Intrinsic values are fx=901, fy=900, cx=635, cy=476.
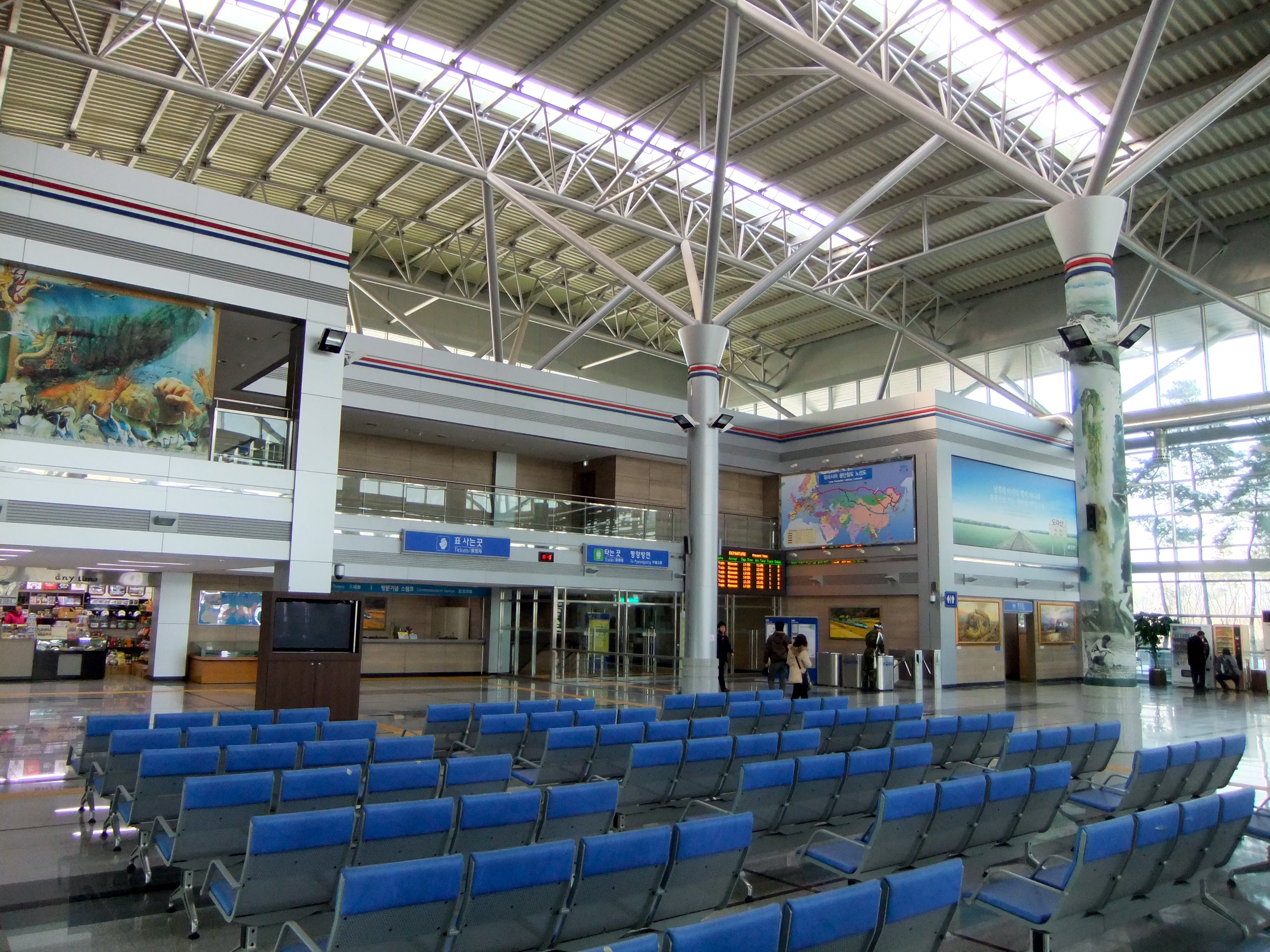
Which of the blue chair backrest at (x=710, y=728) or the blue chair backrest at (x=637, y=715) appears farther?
the blue chair backrest at (x=637, y=715)

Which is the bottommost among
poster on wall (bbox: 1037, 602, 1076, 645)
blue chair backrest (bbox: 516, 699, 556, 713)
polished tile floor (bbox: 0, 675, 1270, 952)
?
polished tile floor (bbox: 0, 675, 1270, 952)

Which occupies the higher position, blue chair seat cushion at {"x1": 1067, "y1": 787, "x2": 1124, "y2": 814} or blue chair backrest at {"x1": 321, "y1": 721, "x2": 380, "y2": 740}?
blue chair backrest at {"x1": 321, "y1": 721, "x2": 380, "y2": 740}

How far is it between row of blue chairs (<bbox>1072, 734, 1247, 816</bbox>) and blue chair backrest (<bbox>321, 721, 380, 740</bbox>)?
20.9 ft

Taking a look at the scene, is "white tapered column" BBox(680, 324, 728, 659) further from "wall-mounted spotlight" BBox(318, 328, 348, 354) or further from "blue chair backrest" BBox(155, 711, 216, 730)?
"blue chair backrest" BBox(155, 711, 216, 730)

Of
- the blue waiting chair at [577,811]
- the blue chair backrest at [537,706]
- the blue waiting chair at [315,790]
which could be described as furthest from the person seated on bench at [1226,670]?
the blue waiting chair at [315,790]

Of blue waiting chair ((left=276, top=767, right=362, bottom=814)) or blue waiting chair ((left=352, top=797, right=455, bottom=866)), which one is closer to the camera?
blue waiting chair ((left=352, top=797, right=455, bottom=866))

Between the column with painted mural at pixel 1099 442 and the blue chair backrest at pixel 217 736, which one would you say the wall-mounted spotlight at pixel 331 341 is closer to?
the blue chair backrest at pixel 217 736

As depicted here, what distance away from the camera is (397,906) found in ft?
12.3

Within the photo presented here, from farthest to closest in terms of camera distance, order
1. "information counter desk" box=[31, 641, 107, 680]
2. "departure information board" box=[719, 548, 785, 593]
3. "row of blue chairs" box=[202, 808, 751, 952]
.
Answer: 1. "departure information board" box=[719, 548, 785, 593]
2. "information counter desk" box=[31, 641, 107, 680]
3. "row of blue chairs" box=[202, 808, 751, 952]

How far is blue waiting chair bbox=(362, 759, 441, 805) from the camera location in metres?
6.21

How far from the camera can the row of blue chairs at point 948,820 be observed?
5.41 meters

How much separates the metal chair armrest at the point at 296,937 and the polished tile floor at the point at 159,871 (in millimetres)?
1033

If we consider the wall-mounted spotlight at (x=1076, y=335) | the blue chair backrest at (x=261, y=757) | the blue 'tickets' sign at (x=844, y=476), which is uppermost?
the wall-mounted spotlight at (x=1076, y=335)

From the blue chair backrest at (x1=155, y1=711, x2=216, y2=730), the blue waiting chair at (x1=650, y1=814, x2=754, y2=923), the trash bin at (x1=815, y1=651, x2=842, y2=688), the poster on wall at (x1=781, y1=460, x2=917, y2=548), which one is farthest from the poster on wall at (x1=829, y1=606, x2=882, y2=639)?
the blue waiting chair at (x1=650, y1=814, x2=754, y2=923)
